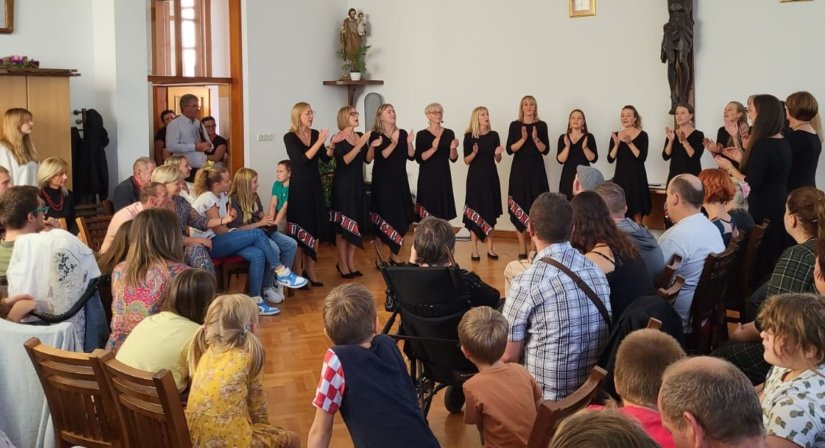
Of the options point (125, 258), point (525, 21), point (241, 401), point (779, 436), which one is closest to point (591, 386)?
point (779, 436)

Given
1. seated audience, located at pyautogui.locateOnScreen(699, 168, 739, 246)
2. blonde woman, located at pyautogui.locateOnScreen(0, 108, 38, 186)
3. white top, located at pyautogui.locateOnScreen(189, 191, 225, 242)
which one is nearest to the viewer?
seated audience, located at pyautogui.locateOnScreen(699, 168, 739, 246)

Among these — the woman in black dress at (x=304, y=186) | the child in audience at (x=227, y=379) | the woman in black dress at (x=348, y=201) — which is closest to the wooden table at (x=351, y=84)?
the woman in black dress at (x=348, y=201)

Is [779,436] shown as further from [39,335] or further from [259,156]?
[259,156]

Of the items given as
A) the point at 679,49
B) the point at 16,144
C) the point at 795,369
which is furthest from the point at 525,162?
the point at 795,369

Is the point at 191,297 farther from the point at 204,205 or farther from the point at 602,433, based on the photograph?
the point at 204,205

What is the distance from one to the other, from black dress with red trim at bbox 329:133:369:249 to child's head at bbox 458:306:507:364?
501cm

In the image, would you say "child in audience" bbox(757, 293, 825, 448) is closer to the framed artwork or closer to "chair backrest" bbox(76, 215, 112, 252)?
"chair backrest" bbox(76, 215, 112, 252)

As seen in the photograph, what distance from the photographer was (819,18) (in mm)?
8633

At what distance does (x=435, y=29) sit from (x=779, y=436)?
8.94 m

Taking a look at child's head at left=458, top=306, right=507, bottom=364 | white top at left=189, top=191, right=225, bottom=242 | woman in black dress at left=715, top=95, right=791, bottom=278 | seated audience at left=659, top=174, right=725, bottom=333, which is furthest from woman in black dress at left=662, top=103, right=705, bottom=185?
child's head at left=458, top=306, right=507, bottom=364

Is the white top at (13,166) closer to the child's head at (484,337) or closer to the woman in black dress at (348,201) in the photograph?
the woman in black dress at (348,201)

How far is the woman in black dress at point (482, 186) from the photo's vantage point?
900cm

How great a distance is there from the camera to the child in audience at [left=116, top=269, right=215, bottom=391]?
3215 millimetres

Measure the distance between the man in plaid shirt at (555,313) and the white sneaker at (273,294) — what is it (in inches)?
153
